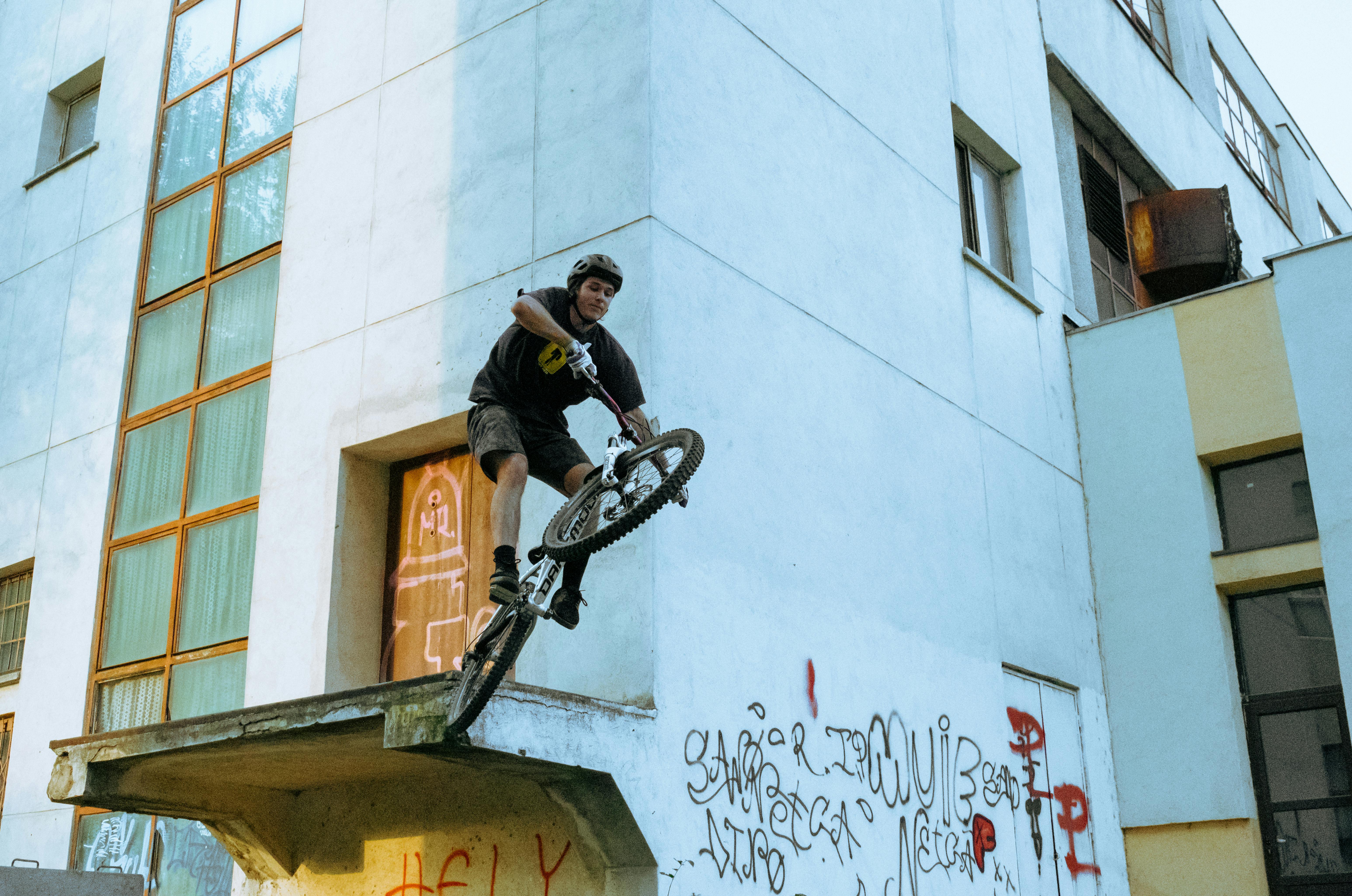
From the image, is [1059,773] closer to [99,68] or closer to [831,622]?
[831,622]

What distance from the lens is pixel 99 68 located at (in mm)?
14125

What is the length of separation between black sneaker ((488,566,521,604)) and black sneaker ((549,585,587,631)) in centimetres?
19

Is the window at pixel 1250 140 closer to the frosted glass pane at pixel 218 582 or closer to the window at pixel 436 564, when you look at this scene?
the window at pixel 436 564

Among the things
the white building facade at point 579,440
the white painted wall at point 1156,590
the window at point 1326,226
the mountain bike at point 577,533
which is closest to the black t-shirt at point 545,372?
the mountain bike at point 577,533

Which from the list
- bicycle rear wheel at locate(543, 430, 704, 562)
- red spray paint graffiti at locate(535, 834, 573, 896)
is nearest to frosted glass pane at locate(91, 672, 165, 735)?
red spray paint graffiti at locate(535, 834, 573, 896)

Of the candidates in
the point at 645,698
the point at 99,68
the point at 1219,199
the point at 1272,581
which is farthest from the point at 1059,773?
the point at 99,68

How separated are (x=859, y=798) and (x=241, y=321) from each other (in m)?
6.61

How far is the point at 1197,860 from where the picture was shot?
11.6m

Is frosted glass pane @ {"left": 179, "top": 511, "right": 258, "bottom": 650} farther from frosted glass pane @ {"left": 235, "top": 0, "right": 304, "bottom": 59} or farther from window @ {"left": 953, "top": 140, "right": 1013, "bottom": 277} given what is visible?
window @ {"left": 953, "top": 140, "right": 1013, "bottom": 277}

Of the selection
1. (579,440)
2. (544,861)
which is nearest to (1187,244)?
(579,440)

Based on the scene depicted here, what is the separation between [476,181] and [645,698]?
4259mm

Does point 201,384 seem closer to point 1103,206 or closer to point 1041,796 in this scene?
point 1041,796

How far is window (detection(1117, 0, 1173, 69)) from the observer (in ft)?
58.4

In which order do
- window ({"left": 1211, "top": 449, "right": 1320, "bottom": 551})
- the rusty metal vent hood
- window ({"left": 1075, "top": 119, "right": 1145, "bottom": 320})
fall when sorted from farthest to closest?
window ({"left": 1075, "top": 119, "right": 1145, "bottom": 320})
the rusty metal vent hood
window ({"left": 1211, "top": 449, "right": 1320, "bottom": 551})
